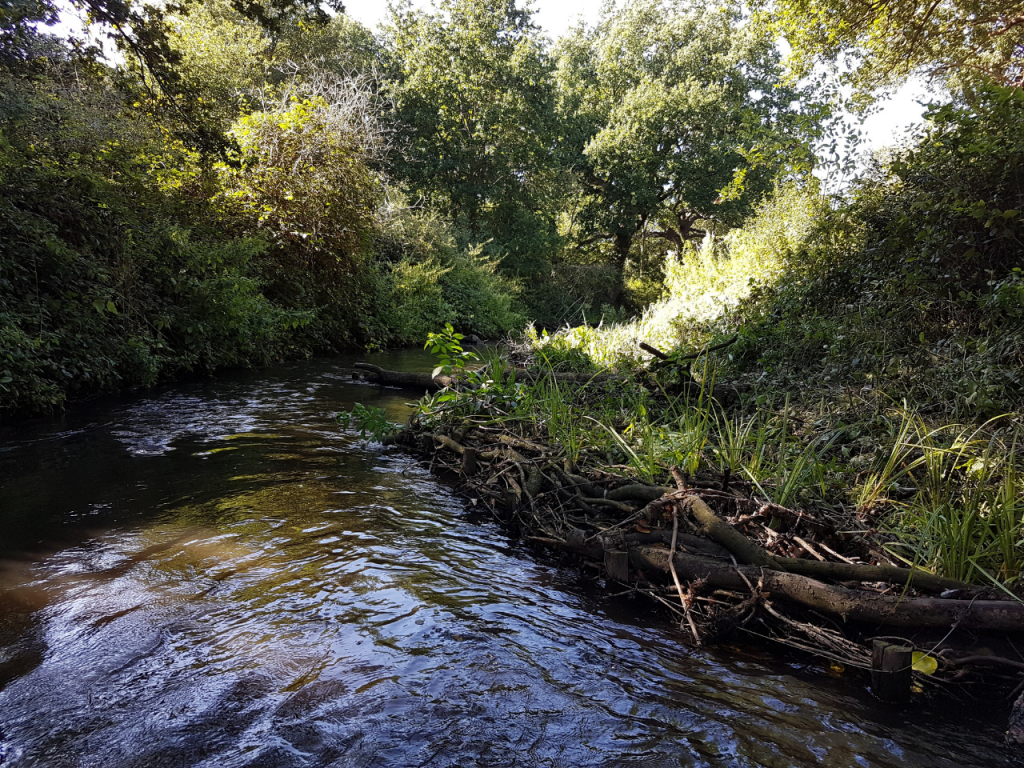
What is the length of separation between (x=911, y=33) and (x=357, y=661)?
13245 millimetres

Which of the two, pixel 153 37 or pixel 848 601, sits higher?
pixel 153 37

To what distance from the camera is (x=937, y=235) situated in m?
6.80

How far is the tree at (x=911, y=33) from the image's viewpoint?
33.1 feet

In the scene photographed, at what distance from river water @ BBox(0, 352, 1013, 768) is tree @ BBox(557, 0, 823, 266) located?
28.1 m

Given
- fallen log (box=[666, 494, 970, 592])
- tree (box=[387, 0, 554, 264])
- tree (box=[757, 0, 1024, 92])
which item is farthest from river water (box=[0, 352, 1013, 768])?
tree (box=[387, 0, 554, 264])

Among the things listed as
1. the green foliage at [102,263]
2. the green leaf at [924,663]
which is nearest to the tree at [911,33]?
the green leaf at [924,663]

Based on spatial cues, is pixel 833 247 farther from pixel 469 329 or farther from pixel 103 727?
pixel 469 329

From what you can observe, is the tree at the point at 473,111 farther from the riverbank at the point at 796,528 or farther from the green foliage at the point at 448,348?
the riverbank at the point at 796,528

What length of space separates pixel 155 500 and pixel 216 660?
9.08ft

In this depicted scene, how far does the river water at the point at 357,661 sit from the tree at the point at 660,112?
28139mm

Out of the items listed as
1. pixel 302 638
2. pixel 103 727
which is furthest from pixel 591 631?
pixel 103 727

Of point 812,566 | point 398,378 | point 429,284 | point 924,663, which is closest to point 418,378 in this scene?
point 398,378

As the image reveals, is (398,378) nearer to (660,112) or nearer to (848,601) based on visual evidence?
(848,601)

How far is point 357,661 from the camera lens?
3.08 metres
